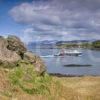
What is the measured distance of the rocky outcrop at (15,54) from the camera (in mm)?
21472

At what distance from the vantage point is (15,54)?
22.3m

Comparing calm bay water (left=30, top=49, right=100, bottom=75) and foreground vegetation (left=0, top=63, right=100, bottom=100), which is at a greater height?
foreground vegetation (left=0, top=63, right=100, bottom=100)

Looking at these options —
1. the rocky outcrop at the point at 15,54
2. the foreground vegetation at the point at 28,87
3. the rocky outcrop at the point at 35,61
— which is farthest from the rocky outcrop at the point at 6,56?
the rocky outcrop at the point at 35,61

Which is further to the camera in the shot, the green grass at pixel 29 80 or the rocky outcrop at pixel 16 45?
the rocky outcrop at pixel 16 45

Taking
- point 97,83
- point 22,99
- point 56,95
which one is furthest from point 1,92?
point 97,83

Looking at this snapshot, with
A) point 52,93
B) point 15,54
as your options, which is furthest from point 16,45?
point 52,93

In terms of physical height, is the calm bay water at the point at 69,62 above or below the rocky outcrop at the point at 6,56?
below

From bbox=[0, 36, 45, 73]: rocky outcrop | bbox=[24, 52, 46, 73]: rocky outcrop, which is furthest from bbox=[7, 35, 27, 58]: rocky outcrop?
bbox=[24, 52, 46, 73]: rocky outcrop

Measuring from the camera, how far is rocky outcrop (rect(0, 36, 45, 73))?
21.5 m

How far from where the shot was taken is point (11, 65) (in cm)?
2148

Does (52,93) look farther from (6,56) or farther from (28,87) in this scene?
(6,56)

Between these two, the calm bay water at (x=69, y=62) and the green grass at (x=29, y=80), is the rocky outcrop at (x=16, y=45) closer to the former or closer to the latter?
the green grass at (x=29, y=80)

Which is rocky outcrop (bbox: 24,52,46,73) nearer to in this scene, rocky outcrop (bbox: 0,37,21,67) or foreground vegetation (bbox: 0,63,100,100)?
foreground vegetation (bbox: 0,63,100,100)

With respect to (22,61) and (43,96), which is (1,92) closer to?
(43,96)
